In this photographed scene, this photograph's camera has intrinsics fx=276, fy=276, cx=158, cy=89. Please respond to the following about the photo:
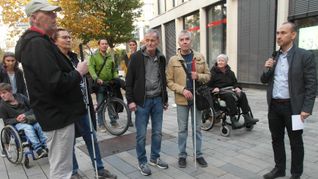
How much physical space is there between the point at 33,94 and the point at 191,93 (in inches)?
85.6

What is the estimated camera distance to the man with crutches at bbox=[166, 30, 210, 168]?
3.89 metres

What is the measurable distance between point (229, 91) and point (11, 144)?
4.12 m

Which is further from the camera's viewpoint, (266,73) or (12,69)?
(12,69)

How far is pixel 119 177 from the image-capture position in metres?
3.87

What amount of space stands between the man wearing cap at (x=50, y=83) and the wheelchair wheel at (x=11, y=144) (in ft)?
6.80

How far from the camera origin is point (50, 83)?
2.27 meters

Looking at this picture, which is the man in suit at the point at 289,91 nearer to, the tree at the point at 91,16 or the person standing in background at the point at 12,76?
the person standing in background at the point at 12,76

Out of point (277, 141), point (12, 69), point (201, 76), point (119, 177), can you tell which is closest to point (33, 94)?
point (119, 177)

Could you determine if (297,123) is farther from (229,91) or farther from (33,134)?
(33,134)

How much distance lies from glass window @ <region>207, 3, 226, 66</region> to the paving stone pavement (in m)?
8.02

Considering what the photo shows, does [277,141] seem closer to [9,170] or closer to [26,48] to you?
[26,48]

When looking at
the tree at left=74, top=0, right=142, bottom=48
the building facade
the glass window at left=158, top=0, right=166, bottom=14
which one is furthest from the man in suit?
the glass window at left=158, top=0, right=166, bottom=14

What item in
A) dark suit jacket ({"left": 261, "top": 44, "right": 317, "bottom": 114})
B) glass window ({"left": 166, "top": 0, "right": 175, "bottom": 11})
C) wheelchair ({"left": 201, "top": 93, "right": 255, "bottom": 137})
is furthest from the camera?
glass window ({"left": 166, "top": 0, "right": 175, "bottom": 11})

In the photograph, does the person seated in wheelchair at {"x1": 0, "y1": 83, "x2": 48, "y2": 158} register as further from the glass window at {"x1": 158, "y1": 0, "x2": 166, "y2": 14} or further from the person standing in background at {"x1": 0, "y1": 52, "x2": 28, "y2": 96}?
the glass window at {"x1": 158, "y1": 0, "x2": 166, "y2": 14}
